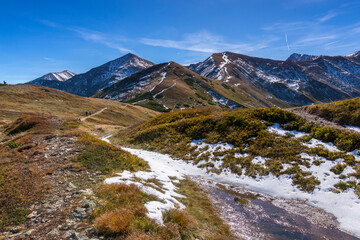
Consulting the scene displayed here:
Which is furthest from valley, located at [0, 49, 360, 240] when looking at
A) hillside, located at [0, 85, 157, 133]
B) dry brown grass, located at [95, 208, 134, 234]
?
hillside, located at [0, 85, 157, 133]

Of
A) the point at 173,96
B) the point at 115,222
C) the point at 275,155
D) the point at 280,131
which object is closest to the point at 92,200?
the point at 115,222

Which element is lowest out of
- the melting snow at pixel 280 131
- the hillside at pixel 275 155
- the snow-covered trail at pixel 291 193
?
the snow-covered trail at pixel 291 193

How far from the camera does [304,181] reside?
447 inches

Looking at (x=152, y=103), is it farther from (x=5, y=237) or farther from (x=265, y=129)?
(x=5, y=237)

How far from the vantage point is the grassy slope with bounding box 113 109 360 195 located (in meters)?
12.7

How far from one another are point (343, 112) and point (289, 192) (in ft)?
36.8

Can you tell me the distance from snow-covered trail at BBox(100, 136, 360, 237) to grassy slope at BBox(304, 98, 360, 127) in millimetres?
8907

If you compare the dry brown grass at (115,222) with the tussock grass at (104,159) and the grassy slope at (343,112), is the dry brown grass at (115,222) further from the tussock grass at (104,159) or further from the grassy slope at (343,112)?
the grassy slope at (343,112)

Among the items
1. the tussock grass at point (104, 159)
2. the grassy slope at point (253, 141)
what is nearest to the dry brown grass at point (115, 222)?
the tussock grass at point (104, 159)

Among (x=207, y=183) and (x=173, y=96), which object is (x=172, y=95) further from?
(x=207, y=183)

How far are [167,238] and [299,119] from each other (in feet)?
59.0

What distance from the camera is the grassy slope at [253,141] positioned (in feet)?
41.7

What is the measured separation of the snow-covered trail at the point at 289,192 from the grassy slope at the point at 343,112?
8.91m

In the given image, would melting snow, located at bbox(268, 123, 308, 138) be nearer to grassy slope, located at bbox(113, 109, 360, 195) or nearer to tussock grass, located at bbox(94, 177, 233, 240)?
grassy slope, located at bbox(113, 109, 360, 195)
